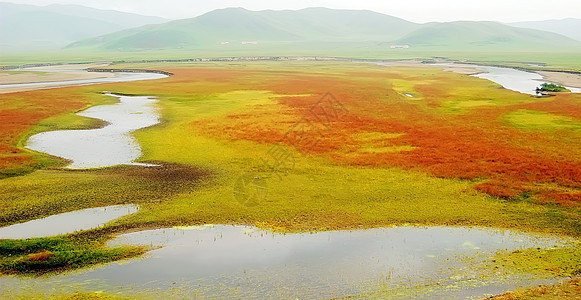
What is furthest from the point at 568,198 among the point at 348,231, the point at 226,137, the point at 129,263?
the point at 226,137

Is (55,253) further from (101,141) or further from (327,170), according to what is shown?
(101,141)

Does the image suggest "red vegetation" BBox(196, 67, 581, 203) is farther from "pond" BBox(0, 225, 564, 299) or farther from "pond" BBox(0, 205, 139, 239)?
"pond" BBox(0, 205, 139, 239)

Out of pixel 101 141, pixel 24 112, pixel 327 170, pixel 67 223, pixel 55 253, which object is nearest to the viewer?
pixel 55 253

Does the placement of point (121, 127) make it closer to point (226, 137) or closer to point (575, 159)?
point (226, 137)

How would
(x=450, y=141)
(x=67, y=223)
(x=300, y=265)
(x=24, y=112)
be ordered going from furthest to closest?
(x=24, y=112), (x=450, y=141), (x=67, y=223), (x=300, y=265)

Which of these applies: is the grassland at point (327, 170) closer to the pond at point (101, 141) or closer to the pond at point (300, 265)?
the pond at point (300, 265)

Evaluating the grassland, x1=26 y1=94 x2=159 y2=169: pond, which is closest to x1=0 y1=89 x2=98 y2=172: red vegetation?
the grassland

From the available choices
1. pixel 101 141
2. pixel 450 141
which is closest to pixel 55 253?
pixel 101 141
